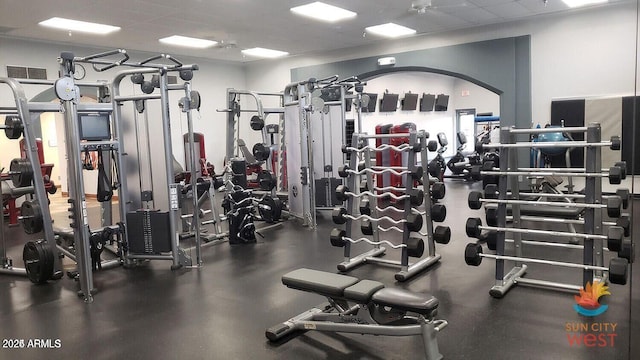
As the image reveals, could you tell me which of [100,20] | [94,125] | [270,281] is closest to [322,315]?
[270,281]

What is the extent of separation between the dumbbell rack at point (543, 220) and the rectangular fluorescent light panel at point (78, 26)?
628 centimetres

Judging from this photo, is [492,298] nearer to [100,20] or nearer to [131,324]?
[131,324]

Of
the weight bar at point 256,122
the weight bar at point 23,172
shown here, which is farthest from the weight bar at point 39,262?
the weight bar at point 256,122

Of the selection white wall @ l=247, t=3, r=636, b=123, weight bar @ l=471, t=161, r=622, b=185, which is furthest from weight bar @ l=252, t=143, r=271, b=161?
white wall @ l=247, t=3, r=636, b=123

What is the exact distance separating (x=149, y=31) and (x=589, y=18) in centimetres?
695

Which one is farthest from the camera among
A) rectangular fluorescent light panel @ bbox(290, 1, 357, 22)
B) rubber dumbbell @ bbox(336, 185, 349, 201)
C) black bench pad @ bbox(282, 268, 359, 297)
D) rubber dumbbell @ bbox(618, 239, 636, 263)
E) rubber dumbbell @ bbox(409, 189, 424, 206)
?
rectangular fluorescent light panel @ bbox(290, 1, 357, 22)

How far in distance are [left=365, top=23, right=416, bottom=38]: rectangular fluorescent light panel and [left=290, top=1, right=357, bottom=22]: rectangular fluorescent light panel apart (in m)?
0.98

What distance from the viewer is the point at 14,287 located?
4332mm

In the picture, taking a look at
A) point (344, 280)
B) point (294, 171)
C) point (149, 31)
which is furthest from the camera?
point (149, 31)

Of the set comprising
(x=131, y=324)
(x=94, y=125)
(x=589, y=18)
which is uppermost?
(x=589, y=18)

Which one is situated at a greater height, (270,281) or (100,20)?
(100,20)

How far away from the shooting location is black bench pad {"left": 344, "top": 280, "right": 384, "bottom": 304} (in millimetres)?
2654

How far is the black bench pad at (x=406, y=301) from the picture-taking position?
2.46 meters

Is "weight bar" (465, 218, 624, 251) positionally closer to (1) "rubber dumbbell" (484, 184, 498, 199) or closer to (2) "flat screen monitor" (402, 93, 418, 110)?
(1) "rubber dumbbell" (484, 184, 498, 199)
